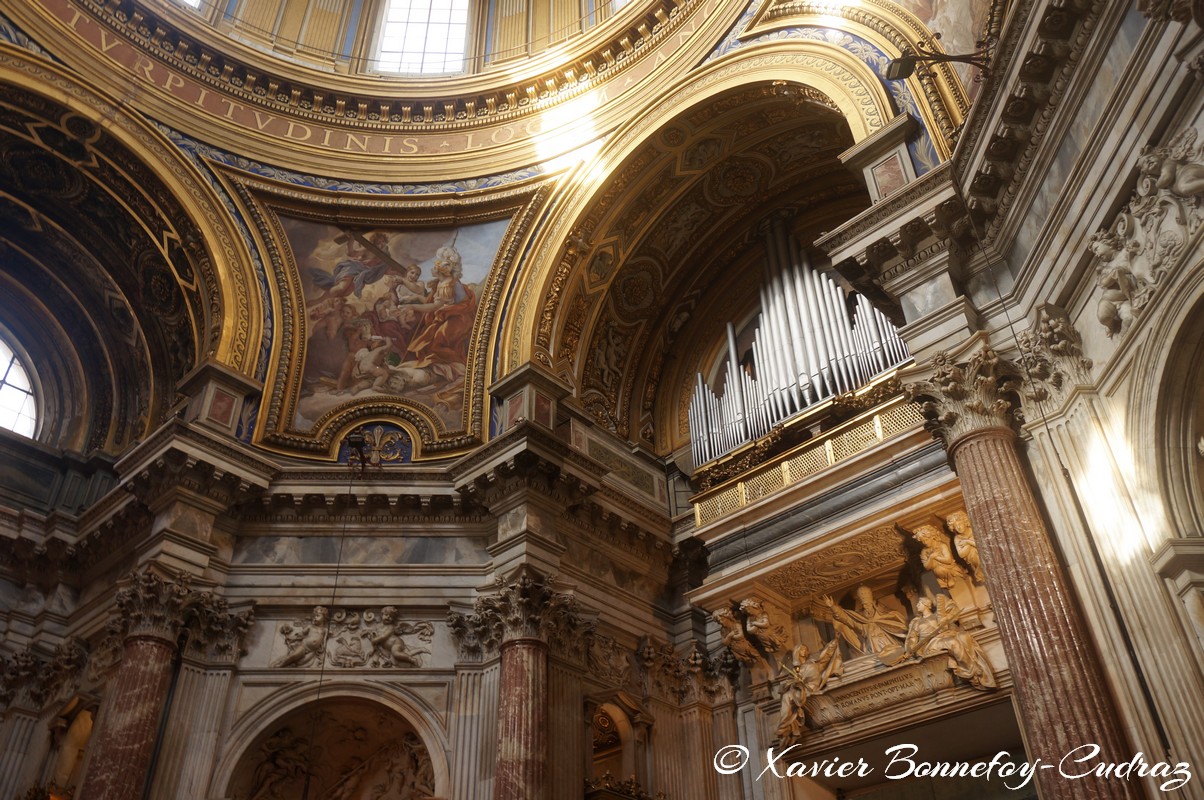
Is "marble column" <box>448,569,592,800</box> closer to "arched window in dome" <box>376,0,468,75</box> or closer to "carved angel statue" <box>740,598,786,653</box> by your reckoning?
"carved angel statue" <box>740,598,786,653</box>

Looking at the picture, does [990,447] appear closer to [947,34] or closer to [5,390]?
[947,34]

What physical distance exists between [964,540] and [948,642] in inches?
41.5

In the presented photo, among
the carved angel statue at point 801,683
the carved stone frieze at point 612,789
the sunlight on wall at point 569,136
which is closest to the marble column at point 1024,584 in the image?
the carved angel statue at point 801,683

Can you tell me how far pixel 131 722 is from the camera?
9812mm

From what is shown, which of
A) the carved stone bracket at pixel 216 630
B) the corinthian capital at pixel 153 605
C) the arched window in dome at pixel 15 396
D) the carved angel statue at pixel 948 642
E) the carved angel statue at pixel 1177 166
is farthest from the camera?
the arched window in dome at pixel 15 396

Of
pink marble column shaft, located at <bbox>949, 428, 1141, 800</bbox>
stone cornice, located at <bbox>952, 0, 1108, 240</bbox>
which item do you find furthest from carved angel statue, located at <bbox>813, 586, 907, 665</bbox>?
stone cornice, located at <bbox>952, 0, 1108, 240</bbox>

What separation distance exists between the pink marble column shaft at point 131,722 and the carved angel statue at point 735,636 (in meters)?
6.26

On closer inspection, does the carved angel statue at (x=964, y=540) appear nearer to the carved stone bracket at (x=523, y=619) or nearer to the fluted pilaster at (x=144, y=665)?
the carved stone bracket at (x=523, y=619)

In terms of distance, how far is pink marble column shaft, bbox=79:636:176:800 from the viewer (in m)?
9.53

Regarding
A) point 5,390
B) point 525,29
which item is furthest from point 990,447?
point 5,390

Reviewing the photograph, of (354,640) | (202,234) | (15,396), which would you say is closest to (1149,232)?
(354,640)

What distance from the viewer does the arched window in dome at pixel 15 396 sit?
1420cm

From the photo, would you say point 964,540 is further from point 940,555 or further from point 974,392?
point 974,392

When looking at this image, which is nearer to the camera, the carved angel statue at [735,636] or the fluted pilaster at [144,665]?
the fluted pilaster at [144,665]
